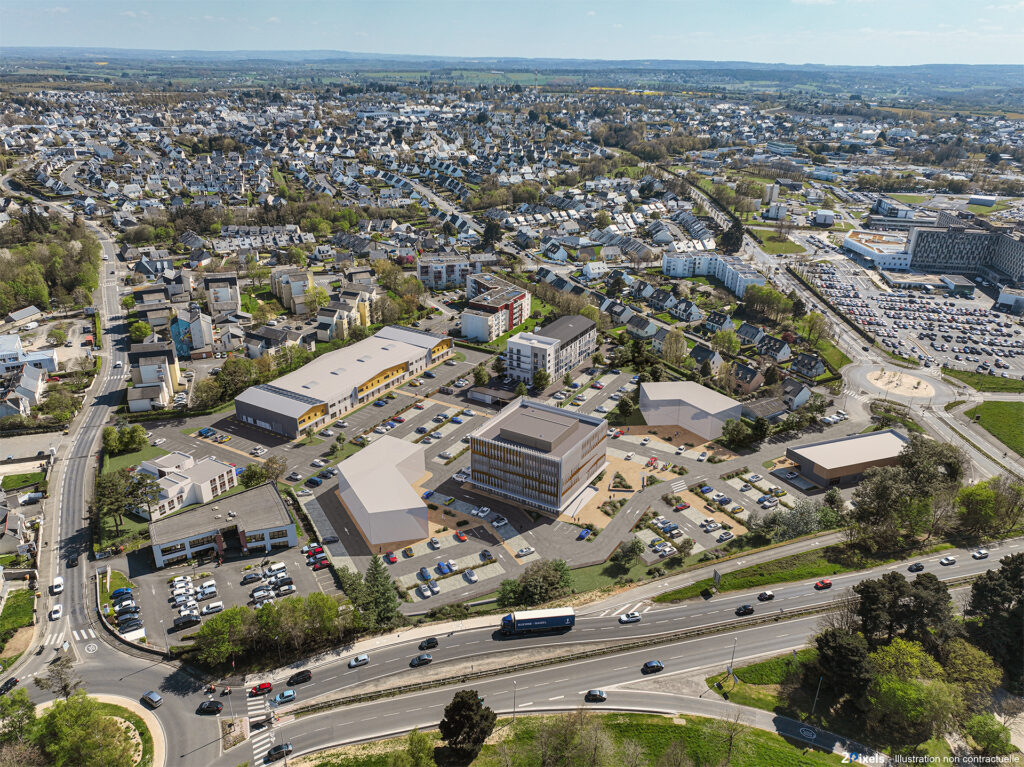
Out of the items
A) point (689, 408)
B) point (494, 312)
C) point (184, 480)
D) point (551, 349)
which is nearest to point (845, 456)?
point (689, 408)

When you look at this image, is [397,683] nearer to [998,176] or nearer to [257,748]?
[257,748]

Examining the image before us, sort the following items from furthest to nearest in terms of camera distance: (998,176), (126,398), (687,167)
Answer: (687,167) → (998,176) → (126,398)

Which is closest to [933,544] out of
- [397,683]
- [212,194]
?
[397,683]

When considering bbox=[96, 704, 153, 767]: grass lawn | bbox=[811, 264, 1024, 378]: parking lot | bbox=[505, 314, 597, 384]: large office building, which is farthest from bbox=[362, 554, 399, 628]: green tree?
bbox=[811, 264, 1024, 378]: parking lot

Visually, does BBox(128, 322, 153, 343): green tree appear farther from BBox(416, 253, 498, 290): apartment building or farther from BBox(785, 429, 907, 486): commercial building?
BBox(785, 429, 907, 486): commercial building

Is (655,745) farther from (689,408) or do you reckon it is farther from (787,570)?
(689,408)

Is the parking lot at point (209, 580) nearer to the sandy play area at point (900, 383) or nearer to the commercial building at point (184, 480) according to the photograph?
the commercial building at point (184, 480)
